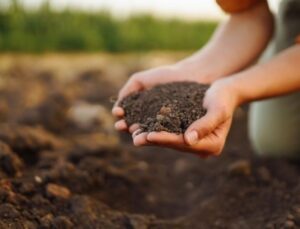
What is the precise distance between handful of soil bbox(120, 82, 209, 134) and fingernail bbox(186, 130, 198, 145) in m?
0.06

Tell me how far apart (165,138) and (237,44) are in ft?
2.54

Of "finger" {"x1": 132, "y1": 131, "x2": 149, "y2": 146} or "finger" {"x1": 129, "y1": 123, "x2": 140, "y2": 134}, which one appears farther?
"finger" {"x1": 129, "y1": 123, "x2": 140, "y2": 134}

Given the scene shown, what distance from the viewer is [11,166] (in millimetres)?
1798

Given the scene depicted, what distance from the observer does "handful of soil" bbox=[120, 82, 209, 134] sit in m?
1.50

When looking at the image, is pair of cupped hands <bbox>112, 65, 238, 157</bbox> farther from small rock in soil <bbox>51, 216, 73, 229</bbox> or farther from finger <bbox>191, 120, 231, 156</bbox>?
small rock in soil <bbox>51, 216, 73, 229</bbox>

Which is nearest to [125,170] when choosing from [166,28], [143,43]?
[143,43]

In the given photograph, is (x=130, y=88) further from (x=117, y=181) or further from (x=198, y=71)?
(x=117, y=181)

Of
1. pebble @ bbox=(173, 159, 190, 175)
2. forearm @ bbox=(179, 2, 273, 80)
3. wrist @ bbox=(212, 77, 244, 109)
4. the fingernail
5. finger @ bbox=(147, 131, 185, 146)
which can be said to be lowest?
the fingernail

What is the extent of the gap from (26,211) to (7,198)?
73 millimetres

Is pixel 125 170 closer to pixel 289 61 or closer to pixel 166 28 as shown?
pixel 289 61

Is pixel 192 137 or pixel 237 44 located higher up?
pixel 237 44

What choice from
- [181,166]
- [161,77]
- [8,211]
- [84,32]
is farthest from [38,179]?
[84,32]

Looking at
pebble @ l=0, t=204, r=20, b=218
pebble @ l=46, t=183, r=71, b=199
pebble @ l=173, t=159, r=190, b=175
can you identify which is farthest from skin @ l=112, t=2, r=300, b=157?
pebble @ l=173, t=159, r=190, b=175

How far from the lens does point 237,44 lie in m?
2.05
